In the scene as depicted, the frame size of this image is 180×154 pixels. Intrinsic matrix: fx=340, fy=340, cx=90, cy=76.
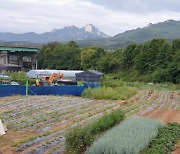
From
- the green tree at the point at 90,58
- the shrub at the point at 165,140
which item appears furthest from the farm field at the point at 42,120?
the green tree at the point at 90,58

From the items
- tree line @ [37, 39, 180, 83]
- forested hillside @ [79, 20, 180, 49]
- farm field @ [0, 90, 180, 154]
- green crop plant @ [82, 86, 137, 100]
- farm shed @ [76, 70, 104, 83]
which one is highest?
forested hillside @ [79, 20, 180, 49]

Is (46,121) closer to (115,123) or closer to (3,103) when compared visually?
(115,123)

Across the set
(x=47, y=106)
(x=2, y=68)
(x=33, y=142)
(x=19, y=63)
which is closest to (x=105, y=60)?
(x=2, y=68)

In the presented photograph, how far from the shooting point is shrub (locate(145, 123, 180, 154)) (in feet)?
22.1

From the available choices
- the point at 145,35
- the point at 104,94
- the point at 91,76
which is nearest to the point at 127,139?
the point at 104,94

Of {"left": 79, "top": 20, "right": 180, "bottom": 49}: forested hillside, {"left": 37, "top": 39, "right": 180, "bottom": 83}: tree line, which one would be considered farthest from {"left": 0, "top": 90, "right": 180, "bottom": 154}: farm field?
{"left": 79, "top": 20, "right": 180, "bottom": 49}: forested hillside

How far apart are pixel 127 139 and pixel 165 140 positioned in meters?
1.51

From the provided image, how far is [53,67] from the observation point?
181 ft

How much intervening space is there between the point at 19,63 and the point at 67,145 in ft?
183

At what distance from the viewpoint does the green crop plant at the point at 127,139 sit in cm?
586

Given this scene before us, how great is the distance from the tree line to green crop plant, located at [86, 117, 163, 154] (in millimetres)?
28965

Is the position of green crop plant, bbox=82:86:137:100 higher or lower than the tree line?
lower

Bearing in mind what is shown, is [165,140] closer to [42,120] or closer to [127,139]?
[127,139]

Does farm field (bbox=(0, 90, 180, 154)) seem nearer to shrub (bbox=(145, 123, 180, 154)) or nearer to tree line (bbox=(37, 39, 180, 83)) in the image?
shrub (bbox=(145, 123, 180, 154))
